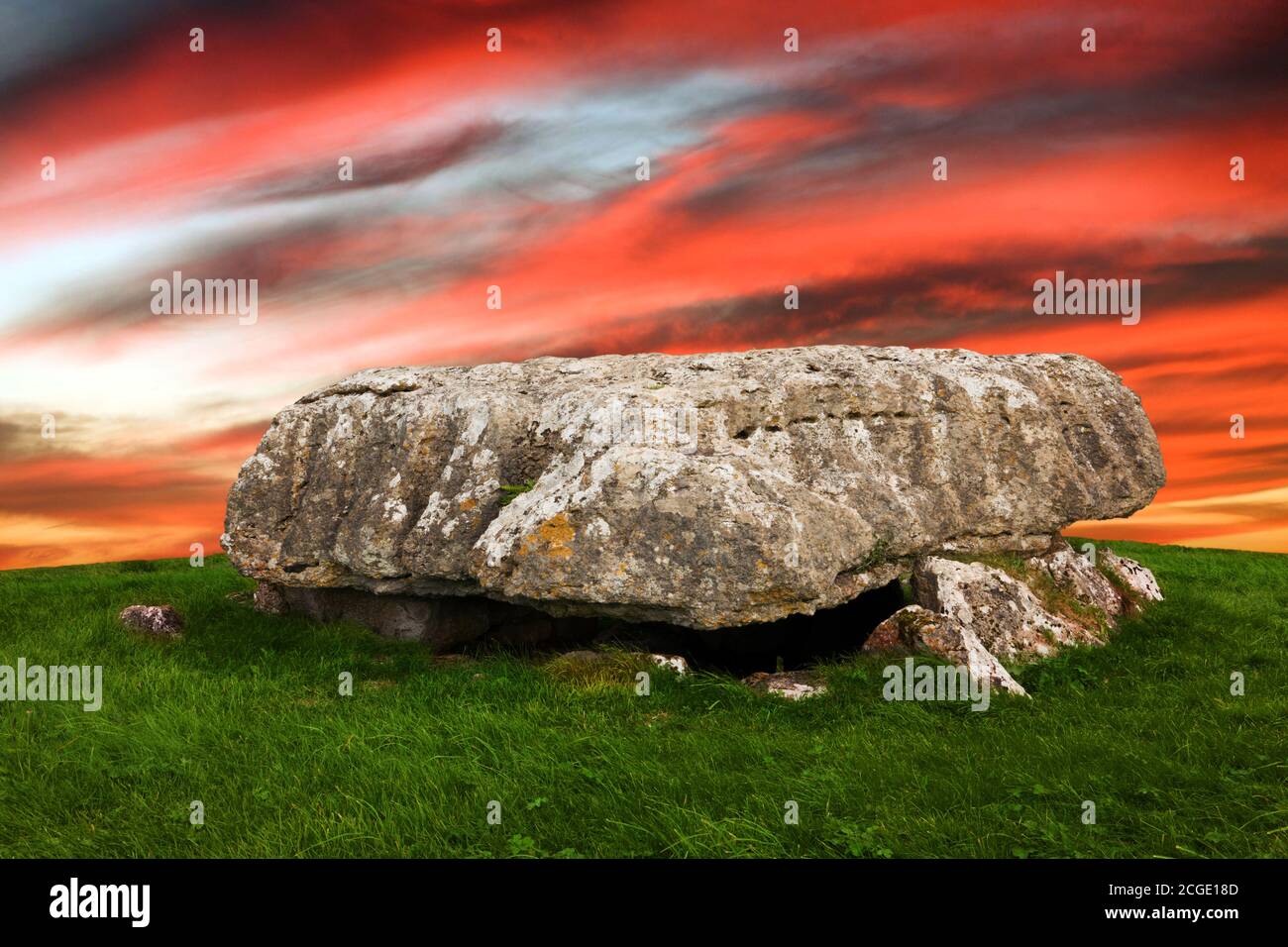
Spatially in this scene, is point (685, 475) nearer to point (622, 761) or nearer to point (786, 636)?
point (622, 761)

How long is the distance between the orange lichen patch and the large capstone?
2 centimetres

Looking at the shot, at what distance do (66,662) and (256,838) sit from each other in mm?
6968

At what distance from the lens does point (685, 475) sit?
34.0 ft

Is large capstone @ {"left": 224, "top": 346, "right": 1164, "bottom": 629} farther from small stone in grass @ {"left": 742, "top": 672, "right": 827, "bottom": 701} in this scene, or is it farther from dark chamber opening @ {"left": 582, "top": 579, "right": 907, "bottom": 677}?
dark chamber opening @ {"left": 582, "top": 579, "right": 907, "bottom": 677}

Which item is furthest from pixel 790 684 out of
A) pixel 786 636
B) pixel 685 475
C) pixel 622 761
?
pixel 786 636

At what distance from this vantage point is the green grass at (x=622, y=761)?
6.53 m

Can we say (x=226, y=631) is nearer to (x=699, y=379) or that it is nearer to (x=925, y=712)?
(x=699, y=379)

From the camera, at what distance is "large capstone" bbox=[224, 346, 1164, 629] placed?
10078mm

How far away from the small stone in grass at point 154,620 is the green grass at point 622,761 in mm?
757

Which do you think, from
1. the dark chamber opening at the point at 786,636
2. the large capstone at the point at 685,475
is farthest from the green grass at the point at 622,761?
the dark chamber opening at the point at 786,636

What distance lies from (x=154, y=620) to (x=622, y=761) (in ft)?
29.3

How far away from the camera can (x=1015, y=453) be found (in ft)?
42.4

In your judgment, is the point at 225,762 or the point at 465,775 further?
the point at 225,762
